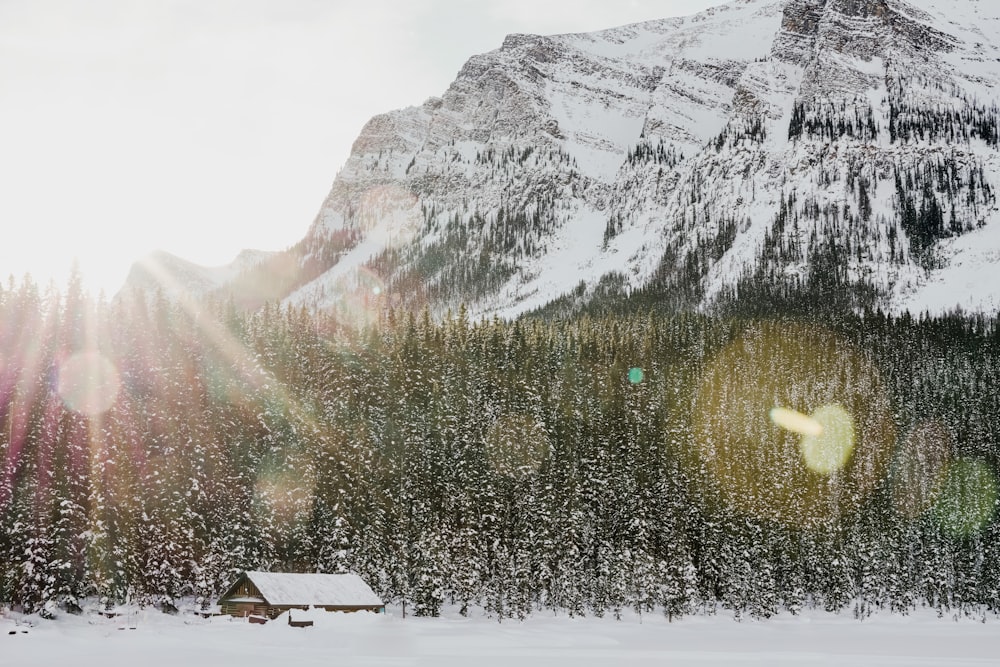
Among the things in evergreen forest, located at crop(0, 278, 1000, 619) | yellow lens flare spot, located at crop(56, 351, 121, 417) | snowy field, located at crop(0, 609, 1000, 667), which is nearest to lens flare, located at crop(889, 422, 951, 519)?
evergreen forest, located at crop(0, 278, 1000, 619)

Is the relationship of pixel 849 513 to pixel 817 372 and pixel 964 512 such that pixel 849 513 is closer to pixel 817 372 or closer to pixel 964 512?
pixel 964 512

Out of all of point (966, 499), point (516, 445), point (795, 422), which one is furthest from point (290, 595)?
Result: point (966, 499)

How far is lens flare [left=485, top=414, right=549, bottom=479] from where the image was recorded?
80.5m

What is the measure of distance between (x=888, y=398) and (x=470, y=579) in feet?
283

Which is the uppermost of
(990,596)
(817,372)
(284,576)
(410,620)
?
(817,372)

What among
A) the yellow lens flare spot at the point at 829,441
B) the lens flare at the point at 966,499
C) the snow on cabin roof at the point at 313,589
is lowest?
the lens flare at the point at 966,499

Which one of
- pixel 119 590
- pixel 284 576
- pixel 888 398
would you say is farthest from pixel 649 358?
pixel 119 590

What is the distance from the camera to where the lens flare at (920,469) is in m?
106

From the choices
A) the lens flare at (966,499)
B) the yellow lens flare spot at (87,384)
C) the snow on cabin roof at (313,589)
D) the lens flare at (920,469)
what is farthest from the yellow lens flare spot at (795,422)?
the yellow lens flare spot at (87,384)

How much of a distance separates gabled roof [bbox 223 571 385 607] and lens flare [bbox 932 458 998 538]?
70.6 m

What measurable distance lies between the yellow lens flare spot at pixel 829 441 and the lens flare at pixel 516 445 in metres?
40.5

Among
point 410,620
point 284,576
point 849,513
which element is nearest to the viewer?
point 284,576

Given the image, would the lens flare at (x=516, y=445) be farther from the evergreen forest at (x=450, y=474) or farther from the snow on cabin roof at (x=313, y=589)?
the snow on cabin roof at (x=313, y=589)

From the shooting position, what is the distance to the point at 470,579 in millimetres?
69188
